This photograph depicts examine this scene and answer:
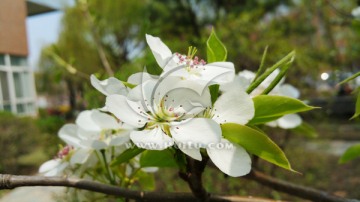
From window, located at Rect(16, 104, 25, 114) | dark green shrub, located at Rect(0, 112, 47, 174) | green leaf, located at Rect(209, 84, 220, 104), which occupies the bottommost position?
dark green shrub, located at Rect(0, 112, 47, 174)

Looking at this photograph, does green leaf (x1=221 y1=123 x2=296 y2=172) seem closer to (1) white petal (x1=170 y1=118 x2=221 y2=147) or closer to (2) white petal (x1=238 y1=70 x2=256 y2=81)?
(1) white petal (x1=170 y1=118 x2=221 y2=147)

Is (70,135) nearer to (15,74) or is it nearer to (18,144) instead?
(18,144)

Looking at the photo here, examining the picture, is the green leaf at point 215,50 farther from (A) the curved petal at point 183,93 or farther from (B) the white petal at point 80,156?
(B) the white petal at point 80,156

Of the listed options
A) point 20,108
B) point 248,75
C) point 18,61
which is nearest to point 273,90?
point 248,75

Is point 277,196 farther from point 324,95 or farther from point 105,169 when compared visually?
point 105,169

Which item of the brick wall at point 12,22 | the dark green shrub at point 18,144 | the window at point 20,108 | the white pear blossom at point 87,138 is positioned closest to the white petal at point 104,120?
the white pear blossom at point 87,138

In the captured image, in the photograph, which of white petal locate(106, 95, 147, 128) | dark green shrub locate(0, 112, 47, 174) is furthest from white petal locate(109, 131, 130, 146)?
dark green shrub locate(0, 112, 47, 174)

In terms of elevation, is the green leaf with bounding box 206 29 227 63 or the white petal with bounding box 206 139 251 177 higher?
the green leaf with bounding box 206 29 227 63

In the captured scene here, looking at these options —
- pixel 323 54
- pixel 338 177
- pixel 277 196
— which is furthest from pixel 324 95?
pixel 277 196
